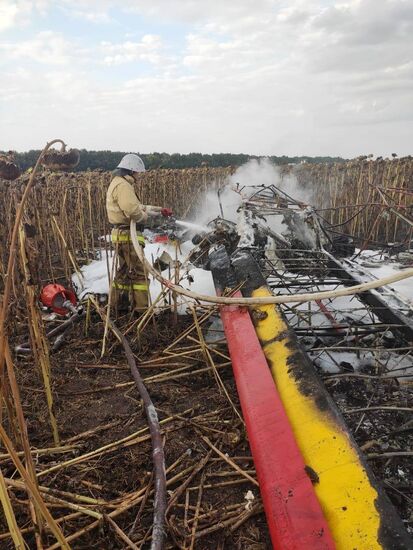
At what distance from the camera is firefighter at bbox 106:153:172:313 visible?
5082mm

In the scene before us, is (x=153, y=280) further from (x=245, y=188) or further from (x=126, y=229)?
(x=245, y=188)

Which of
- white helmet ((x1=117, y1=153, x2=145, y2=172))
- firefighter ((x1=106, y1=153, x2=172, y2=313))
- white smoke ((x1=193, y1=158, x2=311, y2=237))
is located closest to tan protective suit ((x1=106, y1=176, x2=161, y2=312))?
firefighter ((x1=106, y1=153, x2=172, y2=313))

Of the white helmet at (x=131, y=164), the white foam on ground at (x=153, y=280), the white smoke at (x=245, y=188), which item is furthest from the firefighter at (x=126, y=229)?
the white smoke at (x=245, y=188)

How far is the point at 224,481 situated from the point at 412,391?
1.77 meters

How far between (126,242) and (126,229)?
0.57 ft

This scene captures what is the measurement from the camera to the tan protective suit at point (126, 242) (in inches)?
200

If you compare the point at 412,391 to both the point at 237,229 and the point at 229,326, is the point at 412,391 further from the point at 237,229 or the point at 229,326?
the point at 237,229

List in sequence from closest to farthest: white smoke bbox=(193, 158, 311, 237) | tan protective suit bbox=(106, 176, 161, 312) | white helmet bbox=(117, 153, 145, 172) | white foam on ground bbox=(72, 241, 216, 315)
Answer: tan protective suit bbox=(106, 176, 161, 312), white helmet bbox=(117, 153, 145, 172), white foam on ground bbox=(72, 241, 216, 315), white smoke bbox=(193, 158, 311, 237)

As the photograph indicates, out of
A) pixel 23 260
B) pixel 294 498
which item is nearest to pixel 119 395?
pixel 23 260

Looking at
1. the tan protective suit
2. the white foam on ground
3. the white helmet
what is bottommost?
the white foam on ground

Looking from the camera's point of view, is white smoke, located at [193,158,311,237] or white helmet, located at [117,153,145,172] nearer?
white helmet, located at [117,153,145,172]

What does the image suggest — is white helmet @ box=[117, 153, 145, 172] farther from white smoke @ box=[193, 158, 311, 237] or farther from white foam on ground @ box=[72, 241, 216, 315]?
white smoke @ box=[193, 158, 311, 237]

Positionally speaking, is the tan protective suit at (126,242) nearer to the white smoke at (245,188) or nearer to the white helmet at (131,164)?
the white helmet at (131,164)

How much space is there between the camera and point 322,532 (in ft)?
5.19
